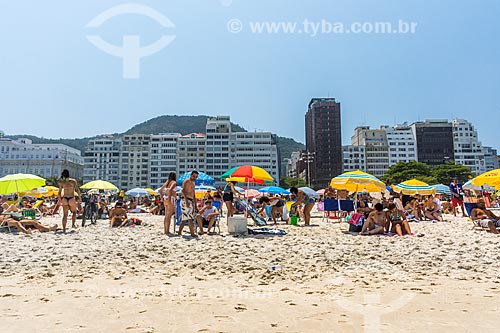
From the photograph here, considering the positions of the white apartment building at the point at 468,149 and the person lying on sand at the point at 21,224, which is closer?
the person lying on sand at the point at 21,224

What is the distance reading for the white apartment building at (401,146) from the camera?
324ft

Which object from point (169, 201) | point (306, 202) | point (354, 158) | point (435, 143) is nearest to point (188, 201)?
point (169, 201)

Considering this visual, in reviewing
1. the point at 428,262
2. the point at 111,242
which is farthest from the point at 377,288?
the point at 111,242

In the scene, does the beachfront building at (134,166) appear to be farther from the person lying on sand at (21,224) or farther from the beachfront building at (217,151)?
the person lying on sand at (21,224)

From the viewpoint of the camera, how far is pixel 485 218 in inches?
376

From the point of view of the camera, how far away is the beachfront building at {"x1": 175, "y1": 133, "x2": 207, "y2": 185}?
309 feet

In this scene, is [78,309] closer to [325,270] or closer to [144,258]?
[144,258]

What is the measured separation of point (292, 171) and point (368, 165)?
49028 mm

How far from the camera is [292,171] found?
474ft

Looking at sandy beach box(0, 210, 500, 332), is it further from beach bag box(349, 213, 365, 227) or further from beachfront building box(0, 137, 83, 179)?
beachfront building box(0, 137, 83, 179)

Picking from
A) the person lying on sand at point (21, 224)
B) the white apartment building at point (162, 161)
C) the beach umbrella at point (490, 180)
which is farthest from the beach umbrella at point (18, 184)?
the white apartment building at point (162, 161)

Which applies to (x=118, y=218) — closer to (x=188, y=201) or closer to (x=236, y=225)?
(x=188, y=201)

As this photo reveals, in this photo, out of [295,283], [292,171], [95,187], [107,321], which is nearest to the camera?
[107,321]

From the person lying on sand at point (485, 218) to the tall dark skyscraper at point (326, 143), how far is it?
90599 millimetres
